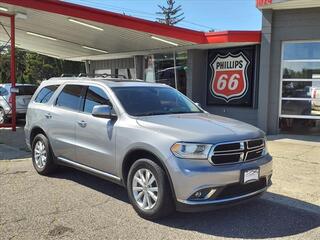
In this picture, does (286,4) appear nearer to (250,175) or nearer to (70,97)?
(70,97)

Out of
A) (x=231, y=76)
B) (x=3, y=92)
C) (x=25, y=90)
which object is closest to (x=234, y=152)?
(x=231, y=76)

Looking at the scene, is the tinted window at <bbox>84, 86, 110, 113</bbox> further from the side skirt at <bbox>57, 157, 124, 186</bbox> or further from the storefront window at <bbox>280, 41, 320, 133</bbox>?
the storefront window at <bbox>280, 41, 320, 133</bbox>

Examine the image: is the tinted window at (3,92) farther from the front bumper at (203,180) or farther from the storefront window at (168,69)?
the front bumper at (203,180)

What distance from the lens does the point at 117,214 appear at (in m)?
5.68

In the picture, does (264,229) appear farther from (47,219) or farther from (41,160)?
(41,160)

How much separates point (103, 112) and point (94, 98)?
2.62 ft

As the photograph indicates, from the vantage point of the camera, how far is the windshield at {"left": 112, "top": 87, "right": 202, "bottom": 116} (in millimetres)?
6246

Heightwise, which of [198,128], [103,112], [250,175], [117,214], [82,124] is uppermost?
[103,112]

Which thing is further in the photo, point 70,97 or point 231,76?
point 231,76

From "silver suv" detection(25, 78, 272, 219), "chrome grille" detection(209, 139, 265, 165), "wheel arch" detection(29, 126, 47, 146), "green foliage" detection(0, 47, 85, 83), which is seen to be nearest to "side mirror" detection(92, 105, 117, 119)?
"silver suv" detection(25, 78, 272, 219)

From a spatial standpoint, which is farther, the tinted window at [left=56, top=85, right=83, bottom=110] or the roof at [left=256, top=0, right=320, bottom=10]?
the roof at [left=256, top=0, right=320, bottom=10]

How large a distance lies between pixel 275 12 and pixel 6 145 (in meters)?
8.78

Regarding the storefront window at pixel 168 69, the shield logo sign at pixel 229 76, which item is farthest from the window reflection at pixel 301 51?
the storefront window at pixel 168 69

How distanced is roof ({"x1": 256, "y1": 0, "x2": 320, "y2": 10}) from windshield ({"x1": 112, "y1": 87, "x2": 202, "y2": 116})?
668 centimetres
